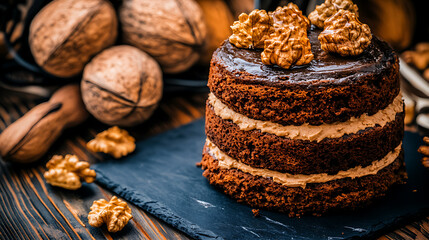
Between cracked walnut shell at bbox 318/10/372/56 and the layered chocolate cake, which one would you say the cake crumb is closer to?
the layered chocolate cake

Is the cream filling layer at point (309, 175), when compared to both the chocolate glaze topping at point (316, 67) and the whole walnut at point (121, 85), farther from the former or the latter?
the whole walnut at point (121, 85)

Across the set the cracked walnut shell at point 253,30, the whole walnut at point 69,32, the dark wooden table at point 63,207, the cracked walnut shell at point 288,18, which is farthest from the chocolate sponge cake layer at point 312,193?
the whole walnut at point 69,32

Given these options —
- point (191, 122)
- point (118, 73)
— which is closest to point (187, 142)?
point (191, 122)

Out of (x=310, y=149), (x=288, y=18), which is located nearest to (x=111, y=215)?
(x=310, y=149)

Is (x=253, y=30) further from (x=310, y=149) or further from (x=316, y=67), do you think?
(x=310, y=149)

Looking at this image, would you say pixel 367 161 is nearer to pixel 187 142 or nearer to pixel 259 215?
pixel 259 215

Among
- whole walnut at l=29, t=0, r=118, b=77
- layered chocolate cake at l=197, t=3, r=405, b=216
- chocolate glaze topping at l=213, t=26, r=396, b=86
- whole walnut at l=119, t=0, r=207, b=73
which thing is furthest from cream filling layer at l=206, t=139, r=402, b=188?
whole walnut at l=29, t=0, r=118, b=77
